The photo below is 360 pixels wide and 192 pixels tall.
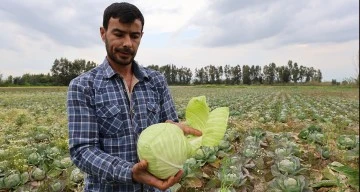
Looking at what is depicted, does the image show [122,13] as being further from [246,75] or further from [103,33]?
[246,75]

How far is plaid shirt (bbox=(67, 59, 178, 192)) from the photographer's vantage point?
230cm

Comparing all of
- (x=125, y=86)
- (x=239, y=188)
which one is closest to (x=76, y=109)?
(x=125, y=86)

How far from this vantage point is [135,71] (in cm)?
276

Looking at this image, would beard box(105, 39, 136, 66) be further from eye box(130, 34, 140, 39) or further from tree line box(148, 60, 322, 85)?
tree line box(148, 60, 322, 85)

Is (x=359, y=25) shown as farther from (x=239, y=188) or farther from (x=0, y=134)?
(x=0, y=134)

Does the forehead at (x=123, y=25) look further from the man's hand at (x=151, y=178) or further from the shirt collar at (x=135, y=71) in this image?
the man's hand at (x=151, y=178)

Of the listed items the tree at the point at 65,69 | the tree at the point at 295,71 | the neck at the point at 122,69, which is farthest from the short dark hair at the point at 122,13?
the tree at the point at 295,71

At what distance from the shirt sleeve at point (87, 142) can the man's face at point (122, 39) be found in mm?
307

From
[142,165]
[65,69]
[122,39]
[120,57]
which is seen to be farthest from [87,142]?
[65,69]

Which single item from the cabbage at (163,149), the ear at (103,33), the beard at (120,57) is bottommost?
the cabbage at (163,149)

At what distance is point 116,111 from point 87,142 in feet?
0.96

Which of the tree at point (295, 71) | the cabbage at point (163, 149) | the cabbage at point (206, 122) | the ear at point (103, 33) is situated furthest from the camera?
the tree at point (295, 71)

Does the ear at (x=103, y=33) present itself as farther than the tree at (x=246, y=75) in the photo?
No

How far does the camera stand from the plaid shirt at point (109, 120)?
230 centimetres
